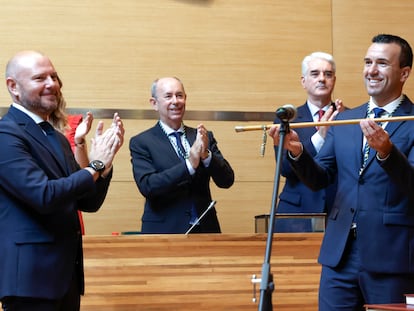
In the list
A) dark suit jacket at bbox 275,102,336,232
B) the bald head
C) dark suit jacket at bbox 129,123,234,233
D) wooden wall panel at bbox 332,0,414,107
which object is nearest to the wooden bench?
dark suit jacket at bbox 275,102,336,232

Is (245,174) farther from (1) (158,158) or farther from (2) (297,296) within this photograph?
(2) (297,296)

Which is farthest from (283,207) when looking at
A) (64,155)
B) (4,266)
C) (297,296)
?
(4,266)

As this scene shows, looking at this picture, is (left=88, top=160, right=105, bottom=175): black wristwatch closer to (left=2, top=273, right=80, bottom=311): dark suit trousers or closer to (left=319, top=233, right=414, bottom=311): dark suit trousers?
(left=2, top=273, right=80, bottom=311): dark suit trousers

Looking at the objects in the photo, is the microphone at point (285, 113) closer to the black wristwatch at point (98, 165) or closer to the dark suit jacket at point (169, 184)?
the black wristwatch at point (98, 165)

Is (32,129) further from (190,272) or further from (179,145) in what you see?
(179,145)

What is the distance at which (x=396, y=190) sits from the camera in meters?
2.95

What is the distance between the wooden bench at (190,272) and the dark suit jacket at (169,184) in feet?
1.30

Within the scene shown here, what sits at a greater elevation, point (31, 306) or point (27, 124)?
point (27, 124)

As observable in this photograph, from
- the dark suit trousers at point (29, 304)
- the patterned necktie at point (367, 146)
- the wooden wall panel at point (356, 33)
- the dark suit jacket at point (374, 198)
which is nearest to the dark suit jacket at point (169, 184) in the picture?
the dark suit jacket at point (374, 198)

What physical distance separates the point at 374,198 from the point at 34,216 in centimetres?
118

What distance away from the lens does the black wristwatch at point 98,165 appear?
291 centimetres

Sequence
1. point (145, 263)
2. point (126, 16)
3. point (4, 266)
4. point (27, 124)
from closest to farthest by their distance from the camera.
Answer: point (4, 266), point (27, 124), point (145, 263), point (126, 16)

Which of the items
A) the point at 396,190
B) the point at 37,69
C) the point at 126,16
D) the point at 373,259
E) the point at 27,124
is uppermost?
the point at 126,16

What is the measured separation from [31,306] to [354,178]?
121 cm
